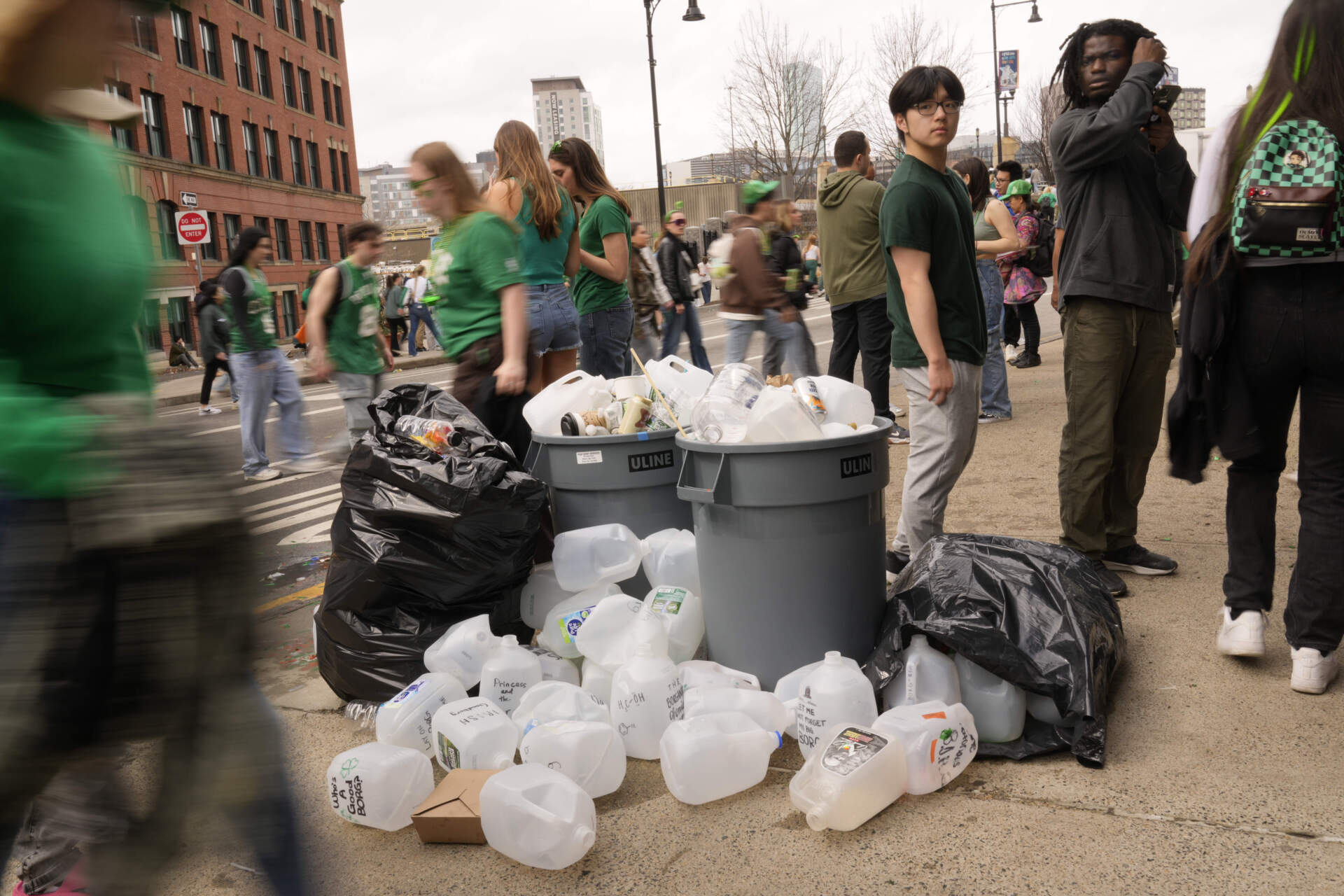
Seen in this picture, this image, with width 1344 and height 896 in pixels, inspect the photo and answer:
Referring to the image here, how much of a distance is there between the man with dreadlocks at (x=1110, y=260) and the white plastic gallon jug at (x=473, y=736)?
7.56 feet

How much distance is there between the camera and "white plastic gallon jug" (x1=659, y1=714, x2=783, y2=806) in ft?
8.84

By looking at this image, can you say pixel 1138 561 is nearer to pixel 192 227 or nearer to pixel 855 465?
pixel 855 465

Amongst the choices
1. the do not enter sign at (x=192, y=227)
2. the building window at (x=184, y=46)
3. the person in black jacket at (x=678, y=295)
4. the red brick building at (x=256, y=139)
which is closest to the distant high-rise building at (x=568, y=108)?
the red brick building at (x=256, y=139)

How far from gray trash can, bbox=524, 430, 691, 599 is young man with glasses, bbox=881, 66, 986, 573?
88cm

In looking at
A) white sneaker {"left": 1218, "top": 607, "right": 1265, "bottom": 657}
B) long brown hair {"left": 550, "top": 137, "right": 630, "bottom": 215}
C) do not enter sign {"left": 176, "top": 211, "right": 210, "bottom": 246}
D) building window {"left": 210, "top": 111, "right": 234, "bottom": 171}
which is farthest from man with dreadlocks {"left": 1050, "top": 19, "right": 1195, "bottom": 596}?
building window {"left": 210, "top": 111, "right": 234, "bottom": 171}

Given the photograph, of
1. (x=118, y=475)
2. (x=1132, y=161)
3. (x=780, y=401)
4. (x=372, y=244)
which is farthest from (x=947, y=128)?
(x=372, y=244)

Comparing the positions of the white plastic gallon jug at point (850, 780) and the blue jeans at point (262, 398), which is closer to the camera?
the white plastic gallon jug at point (850, 780)

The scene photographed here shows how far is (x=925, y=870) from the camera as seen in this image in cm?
234

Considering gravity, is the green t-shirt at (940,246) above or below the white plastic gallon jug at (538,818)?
above

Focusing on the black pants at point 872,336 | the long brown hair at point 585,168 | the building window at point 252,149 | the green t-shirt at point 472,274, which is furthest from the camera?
the building window at point 252,149

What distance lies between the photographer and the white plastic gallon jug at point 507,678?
3.23 m

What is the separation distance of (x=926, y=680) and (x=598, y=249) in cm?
375

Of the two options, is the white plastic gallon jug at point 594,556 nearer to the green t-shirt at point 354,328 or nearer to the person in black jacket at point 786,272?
the green t-shirt at point 354,328

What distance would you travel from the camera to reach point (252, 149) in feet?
120
